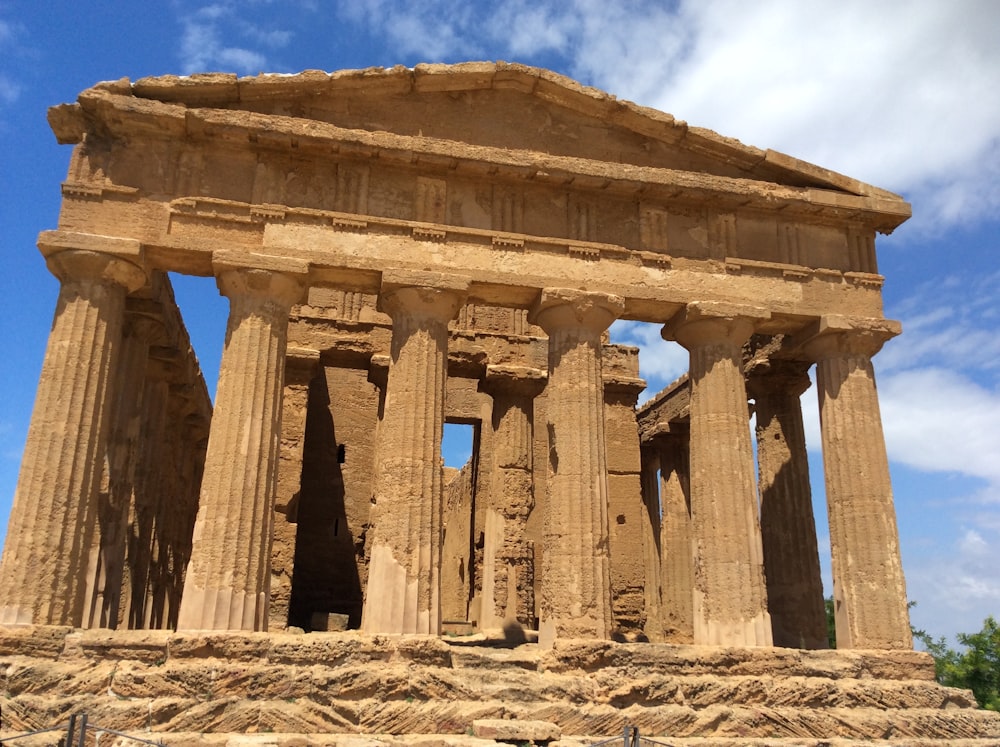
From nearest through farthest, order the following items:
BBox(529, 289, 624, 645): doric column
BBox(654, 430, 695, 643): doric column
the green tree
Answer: BBox(529, 289, 624, 645): doric column
BBox(654, 430, 695, 643): doric column
the green tree

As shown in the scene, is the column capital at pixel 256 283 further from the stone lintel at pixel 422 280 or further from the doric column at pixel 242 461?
the stone lintel at pixel 422 280

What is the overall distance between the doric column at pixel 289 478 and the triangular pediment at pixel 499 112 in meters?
5.64

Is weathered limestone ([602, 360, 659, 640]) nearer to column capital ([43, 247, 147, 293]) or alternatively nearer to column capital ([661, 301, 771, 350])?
column capital ([661, 301, 771, 350])

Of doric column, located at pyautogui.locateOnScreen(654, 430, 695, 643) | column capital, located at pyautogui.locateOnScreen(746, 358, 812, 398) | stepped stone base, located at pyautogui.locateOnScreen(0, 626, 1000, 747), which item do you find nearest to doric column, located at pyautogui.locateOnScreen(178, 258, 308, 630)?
stepped stone base, located at pyautogui.locateOnScreen(0, 626, 1000, 747)

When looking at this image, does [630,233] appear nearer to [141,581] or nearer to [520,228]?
[520,228]

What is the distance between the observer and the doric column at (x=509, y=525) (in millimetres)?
18156

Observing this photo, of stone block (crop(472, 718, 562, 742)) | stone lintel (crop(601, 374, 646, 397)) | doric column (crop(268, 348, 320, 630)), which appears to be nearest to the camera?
stone block (crop(472, 718, 562, 742))

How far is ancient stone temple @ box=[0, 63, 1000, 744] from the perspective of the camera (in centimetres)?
Answer: 1199

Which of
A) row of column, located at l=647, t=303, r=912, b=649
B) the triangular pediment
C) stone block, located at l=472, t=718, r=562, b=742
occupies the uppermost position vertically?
the triangular pediment

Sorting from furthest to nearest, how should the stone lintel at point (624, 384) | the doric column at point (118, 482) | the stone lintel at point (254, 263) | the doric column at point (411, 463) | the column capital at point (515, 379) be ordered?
1. the stone lintel at point (624, 384)
2. the column capital at point (515, 379)
3. the doric column at point (118, 482)
4. the stone lintel at point (254, 263)
5. the doric column at point (411, 463)

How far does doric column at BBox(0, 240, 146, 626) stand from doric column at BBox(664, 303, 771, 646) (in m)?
8.77

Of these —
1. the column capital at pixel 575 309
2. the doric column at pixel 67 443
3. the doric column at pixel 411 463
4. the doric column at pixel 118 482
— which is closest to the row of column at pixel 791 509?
the column capital at pixel 575 309

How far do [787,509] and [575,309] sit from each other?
6.23 meters

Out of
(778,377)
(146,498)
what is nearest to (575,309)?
(778,377)
